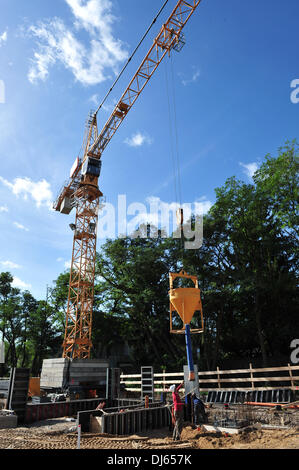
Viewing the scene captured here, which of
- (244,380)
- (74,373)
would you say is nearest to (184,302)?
(244,380)

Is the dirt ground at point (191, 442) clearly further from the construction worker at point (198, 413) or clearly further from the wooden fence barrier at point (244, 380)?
the wooden fence barrier at point (244, 380)

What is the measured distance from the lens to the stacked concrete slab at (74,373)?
86.1 ft

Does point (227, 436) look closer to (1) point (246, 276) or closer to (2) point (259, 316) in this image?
(1) point (246, 276)

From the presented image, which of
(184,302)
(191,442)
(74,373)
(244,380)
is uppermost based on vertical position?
(184,302)

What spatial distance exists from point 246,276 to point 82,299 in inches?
673

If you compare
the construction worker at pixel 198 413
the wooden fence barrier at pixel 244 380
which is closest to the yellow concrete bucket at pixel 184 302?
the construction worker at pixel 198 413

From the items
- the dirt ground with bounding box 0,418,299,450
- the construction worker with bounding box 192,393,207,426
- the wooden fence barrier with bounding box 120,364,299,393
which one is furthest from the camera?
the wooden fence barrier with bounding box 120,364,299,393

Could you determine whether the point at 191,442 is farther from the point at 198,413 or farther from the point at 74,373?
the point at 74,373

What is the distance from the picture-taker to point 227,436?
363 inches

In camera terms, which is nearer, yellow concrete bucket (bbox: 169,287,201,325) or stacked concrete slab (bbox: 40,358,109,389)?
yellow concrete bucket (bbox: 169,287,201,325)

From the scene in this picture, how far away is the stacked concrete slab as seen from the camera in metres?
26.2

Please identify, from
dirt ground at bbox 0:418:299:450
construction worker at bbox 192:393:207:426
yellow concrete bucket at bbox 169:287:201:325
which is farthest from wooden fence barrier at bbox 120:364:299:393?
dirt ground at bbox 0:418:299:450

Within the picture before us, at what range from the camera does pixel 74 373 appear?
2642cm

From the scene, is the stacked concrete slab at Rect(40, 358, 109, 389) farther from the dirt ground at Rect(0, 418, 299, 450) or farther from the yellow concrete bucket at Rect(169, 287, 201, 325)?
the dirt ground at Rect(0, 418, 299, 450)
